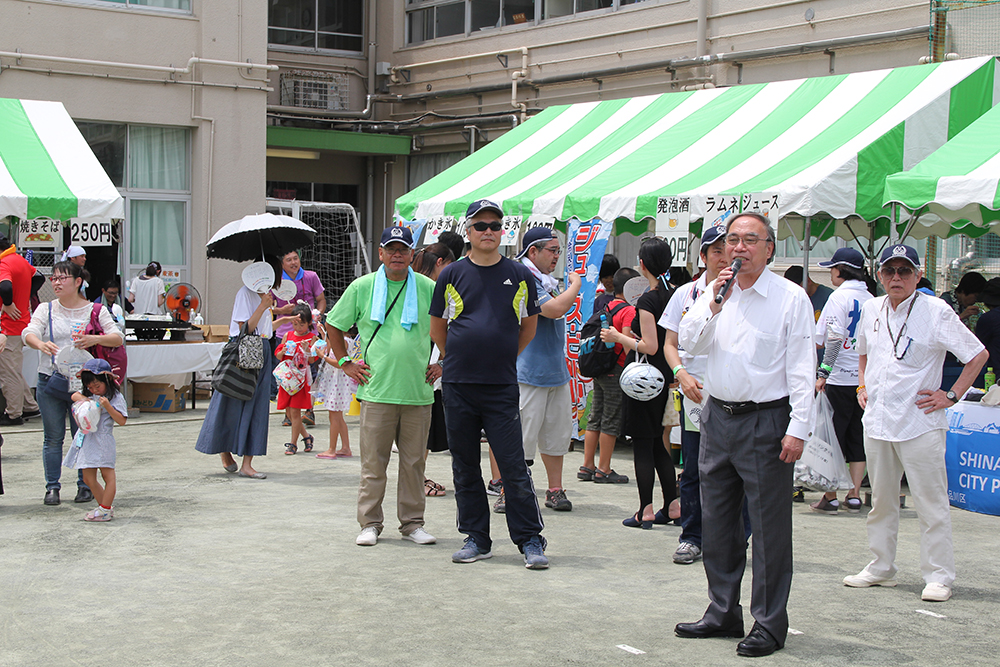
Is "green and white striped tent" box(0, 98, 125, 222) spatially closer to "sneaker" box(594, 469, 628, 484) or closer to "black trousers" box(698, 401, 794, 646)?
"sneaker" box(594, 469, 628, 484)

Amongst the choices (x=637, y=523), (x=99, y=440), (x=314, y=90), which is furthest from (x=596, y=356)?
(x=314, y=90)

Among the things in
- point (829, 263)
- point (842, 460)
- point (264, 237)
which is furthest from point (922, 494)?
point (264, 237)

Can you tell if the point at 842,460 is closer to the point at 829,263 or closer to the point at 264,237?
the point at 829,263

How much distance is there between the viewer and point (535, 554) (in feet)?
20.5

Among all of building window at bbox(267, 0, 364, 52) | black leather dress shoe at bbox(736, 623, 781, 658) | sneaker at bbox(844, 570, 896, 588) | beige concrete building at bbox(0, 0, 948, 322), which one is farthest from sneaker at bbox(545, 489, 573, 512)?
building window at bbox(267, 0, 364, 52)

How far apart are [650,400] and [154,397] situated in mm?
8139

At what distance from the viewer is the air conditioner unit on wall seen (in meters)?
21.8

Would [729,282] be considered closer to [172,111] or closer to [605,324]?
[605,324]

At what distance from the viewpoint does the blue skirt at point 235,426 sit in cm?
906

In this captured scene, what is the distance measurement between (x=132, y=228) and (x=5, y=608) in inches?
494

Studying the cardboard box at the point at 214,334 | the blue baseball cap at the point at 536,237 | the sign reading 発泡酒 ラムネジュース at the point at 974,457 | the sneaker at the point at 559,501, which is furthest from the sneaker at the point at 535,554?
the cardboard box at the point at 214,334

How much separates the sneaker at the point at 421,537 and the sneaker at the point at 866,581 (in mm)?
2471

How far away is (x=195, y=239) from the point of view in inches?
683

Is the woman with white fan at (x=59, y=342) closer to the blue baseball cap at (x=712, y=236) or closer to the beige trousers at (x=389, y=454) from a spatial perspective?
the beige trousers at (x=389, y=454)
